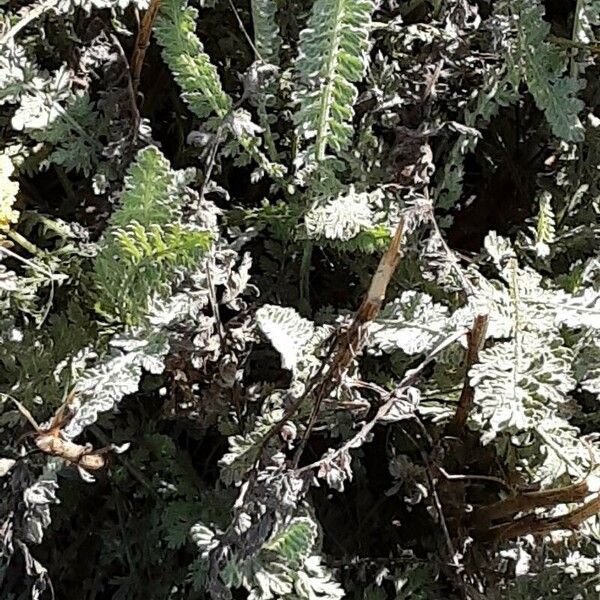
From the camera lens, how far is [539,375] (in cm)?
85

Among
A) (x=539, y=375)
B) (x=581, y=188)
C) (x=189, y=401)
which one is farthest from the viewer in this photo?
(x=581, y=188)

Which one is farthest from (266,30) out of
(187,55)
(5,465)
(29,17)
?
(5,465)

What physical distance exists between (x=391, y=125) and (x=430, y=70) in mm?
61

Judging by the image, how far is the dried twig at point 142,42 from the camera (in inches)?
37.2

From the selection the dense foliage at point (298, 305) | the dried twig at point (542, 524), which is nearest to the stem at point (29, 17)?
the dense foliage at point (298, 305)

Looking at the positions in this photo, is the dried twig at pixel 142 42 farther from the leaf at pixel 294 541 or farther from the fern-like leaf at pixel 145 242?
the leaf at pixel 294 541

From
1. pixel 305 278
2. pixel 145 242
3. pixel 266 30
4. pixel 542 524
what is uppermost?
pixel 266 30

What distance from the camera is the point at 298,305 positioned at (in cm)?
101

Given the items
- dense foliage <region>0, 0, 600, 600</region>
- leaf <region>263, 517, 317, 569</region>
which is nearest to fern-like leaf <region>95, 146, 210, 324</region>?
dense foliage <region>0, 0, 600, 600</region>

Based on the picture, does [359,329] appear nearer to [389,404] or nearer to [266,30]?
[389,404]

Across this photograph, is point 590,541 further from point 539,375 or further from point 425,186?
point 425,186

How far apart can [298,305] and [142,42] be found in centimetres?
27

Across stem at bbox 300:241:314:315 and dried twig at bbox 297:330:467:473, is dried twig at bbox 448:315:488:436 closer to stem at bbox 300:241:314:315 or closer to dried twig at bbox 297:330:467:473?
dried twig at bbox 297:330:467:473

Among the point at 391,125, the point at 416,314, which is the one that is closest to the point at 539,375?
the point at 416,314
